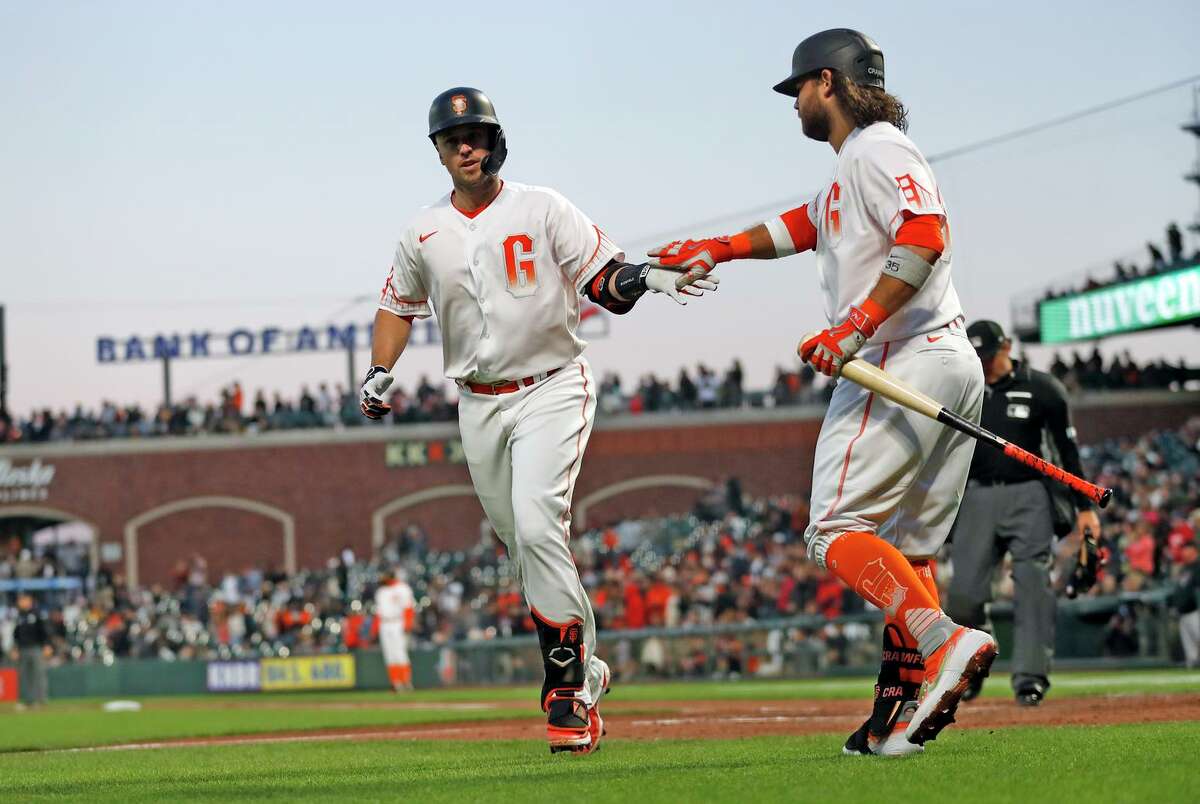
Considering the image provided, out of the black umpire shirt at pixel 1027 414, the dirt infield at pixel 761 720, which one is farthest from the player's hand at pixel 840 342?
the black umpire shirt at pixel 1027 414

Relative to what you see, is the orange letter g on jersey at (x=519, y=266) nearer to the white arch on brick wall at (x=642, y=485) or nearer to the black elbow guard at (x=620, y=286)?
the black elbow guard at (x=620, y=286)

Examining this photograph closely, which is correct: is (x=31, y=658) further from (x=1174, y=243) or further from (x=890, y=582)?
(x=1174, y=243)

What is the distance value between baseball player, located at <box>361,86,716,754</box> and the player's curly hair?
119cm

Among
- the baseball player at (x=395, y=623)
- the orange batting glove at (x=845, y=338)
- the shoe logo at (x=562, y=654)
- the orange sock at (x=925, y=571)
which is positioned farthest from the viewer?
the baseball player at (x=395, y=623)

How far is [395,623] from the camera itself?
2402 centimetres

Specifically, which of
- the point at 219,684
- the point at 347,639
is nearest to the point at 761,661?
the point at 347,639

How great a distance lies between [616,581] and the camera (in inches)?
1094

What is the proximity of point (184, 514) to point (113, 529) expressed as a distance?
2.13 metres

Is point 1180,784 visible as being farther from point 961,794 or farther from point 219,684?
point 219,684

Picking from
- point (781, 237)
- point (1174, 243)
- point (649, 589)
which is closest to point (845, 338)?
point (781, 237)

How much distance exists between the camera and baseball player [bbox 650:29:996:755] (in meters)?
5.30

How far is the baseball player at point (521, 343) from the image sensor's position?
21.4ft

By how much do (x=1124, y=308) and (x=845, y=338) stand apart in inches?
1424

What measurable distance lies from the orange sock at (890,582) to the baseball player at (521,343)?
140 cm
